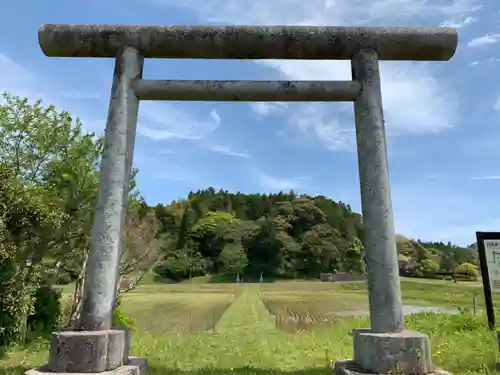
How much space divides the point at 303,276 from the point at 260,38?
134 ft

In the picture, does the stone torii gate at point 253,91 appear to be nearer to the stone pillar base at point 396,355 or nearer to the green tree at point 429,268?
the stone pillar base at point 396,355

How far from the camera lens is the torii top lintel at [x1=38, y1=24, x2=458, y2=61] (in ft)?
15.5

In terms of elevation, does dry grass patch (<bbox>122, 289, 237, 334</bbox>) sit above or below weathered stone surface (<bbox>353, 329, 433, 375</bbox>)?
below

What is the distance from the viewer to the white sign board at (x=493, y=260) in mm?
8133

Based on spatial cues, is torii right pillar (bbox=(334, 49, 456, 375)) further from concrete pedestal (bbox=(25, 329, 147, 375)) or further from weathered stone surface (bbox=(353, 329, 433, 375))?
concrete pedestal (bbox=(25, 329, 147, 375))

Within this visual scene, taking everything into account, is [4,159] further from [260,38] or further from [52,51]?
[260,38]

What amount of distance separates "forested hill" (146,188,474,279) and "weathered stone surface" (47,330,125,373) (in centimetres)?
4023

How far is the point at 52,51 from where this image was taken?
4809mm

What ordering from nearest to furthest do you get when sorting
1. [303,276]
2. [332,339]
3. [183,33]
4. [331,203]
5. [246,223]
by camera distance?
[183,33]
[332,339]
[303,276]
[246,223]
[331,203]

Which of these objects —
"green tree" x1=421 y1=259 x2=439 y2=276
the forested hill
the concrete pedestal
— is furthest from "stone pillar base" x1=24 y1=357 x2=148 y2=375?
"green tree" x1=421 y1=259 x2=439 y2=276

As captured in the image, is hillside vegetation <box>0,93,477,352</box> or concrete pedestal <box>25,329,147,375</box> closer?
concrete pedestal <box>25,329,147,375</box>

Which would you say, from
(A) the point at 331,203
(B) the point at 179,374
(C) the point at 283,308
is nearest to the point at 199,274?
(A) the point at 331,203

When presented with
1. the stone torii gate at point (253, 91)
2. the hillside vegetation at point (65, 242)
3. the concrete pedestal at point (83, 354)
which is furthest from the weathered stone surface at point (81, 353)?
the hillside vegetation at point (65, 242)

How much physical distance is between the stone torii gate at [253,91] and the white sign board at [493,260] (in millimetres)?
5075
